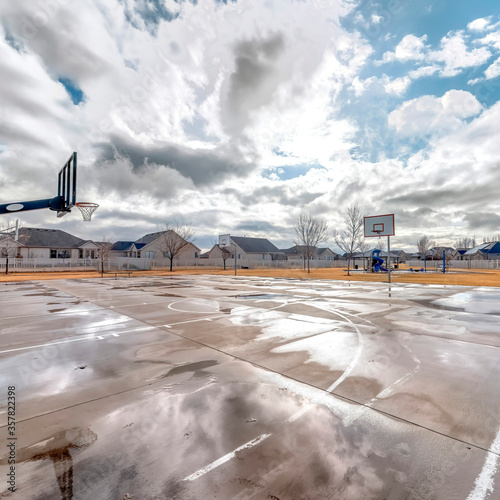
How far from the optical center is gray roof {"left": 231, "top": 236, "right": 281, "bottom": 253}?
76.9 metres

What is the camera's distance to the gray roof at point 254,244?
3029 inches

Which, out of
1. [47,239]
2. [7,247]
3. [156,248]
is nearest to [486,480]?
[7,247]

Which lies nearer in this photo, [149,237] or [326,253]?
[149,237]

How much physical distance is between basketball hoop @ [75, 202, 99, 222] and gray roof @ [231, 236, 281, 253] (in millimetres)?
59476

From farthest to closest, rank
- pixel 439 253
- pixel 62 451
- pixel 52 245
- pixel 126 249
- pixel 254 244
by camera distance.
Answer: pixel 439 253, pixel 254 244, pixel 126 249, pixel 52 245, pixel 62 451

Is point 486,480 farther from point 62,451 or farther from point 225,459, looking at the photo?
point 62,451

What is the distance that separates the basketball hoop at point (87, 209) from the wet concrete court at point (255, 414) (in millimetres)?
9303

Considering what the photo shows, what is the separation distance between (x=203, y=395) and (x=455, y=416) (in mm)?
3259

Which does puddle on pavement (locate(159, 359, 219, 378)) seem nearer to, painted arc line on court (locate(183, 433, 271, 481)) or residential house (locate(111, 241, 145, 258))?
painted arc line on court (locate(183, 433, 271, 481))

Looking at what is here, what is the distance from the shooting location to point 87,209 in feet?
52.5

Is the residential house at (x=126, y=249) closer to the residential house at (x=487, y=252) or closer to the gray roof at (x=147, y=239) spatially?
the gray roof at (x=147, y=239)

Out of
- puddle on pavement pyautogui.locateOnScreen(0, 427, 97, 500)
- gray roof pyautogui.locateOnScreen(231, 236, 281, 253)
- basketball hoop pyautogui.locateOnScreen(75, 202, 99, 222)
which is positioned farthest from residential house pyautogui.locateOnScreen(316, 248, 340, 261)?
puddle on pavement pyautogui.locateOnScreen(0, 427, 97, 500)

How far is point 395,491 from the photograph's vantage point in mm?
2408

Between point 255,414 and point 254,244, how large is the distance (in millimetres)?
77672
